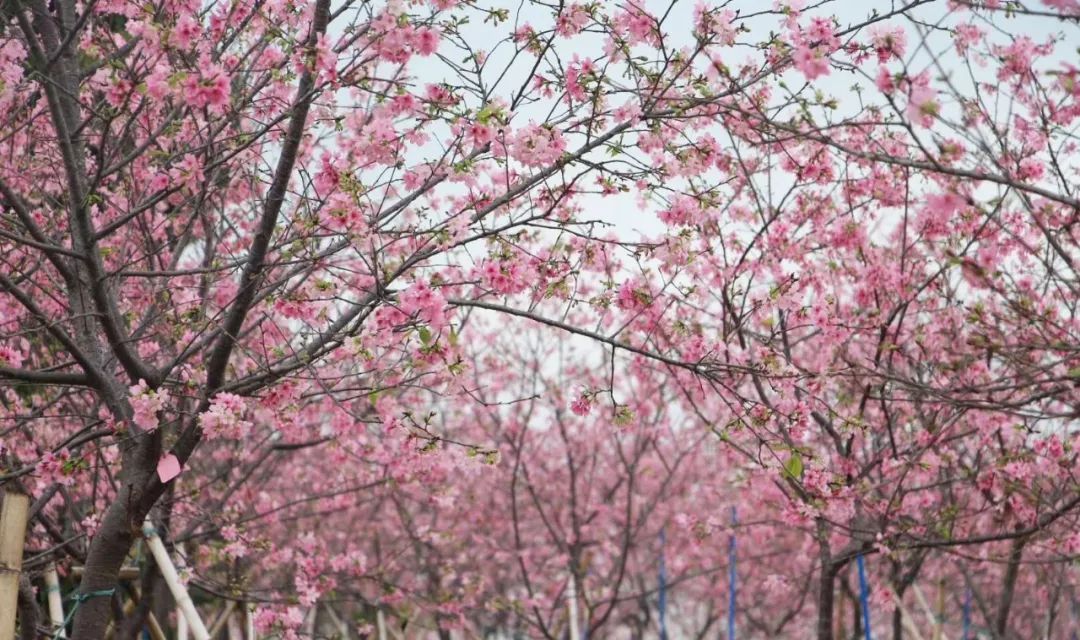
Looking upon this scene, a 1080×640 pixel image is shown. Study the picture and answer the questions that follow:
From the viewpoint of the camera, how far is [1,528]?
421cm

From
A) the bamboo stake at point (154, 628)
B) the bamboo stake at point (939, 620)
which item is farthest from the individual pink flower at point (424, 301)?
the bamboo stake at point (939, 620)

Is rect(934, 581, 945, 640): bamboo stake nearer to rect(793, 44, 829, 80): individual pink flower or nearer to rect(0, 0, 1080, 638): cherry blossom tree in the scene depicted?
rect(0, 0, 1080, 638): cherry blossom tree

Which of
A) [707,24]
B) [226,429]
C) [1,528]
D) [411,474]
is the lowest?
[1,528]

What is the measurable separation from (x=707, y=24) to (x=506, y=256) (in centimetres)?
138

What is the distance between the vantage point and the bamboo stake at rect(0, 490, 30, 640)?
13.5ft

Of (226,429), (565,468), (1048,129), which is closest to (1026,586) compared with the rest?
(565,468)

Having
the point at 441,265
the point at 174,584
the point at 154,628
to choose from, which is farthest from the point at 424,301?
the point at 154,628

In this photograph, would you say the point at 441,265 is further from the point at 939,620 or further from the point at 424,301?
the point at 939,620

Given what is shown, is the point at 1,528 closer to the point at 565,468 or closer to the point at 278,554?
the point at 278,554

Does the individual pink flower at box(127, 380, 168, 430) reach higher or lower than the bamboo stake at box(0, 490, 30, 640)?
higher

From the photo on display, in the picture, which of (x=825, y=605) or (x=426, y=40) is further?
(x=825, y=605)

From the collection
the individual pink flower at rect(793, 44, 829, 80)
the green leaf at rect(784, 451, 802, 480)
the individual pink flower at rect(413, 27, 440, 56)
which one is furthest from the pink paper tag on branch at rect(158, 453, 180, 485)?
the individual pink flower at rect(793, 44, 829, 80)

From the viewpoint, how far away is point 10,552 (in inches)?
164

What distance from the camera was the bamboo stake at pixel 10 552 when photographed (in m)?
4.11
